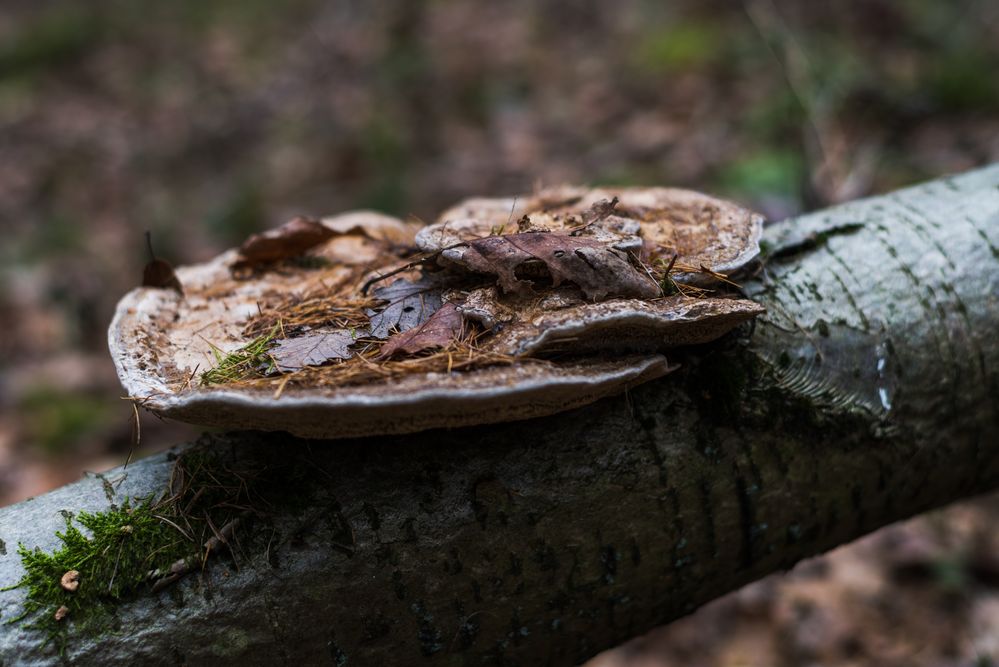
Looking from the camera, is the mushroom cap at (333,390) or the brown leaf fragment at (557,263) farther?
the brown leaf fragment at (557,263)

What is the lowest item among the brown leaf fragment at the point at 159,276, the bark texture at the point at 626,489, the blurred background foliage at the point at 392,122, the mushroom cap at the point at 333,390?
the bark texture at the point at 626,489

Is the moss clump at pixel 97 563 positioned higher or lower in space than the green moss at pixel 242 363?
lower

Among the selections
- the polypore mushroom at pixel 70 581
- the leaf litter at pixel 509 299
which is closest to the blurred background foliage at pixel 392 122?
the leaf litter at pixel 509 299

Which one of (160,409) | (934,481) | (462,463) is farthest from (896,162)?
(160,409)

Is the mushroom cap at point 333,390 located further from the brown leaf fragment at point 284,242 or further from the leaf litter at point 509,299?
the brown leaf fragment at point 284,242

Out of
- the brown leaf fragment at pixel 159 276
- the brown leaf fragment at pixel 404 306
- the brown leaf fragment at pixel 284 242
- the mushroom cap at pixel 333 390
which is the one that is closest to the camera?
the mushroom cap at pixel 333 390

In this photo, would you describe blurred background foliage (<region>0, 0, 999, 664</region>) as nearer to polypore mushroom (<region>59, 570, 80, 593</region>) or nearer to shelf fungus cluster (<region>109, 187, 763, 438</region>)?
shelf fungus cluster (<region>109, 187, 763, 438</region>)

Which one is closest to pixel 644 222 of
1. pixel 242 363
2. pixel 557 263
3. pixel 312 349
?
pixel 557 263

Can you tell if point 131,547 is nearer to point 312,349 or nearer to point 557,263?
point 312,349
